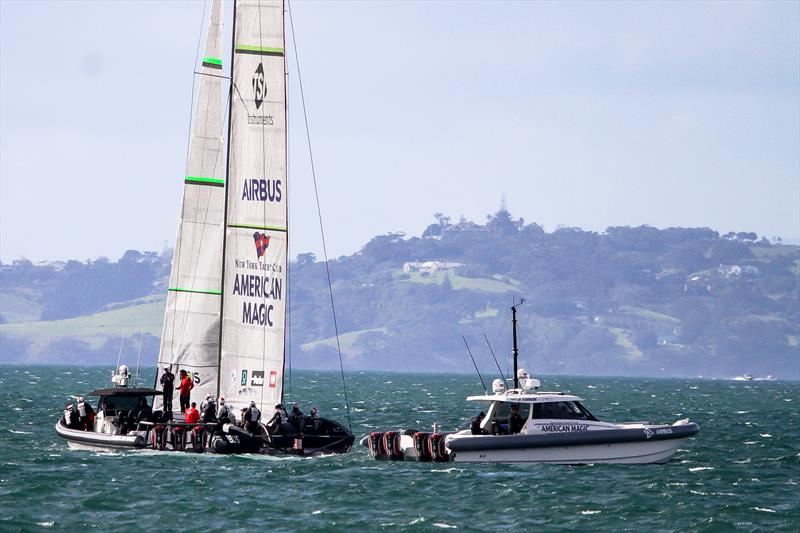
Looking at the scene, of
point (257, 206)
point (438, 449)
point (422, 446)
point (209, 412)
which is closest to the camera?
point (438, 449)

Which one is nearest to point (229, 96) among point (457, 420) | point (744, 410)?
point (457, 420)

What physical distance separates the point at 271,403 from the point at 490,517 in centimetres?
1256

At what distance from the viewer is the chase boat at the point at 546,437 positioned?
39531mm

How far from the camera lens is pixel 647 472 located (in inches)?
1523

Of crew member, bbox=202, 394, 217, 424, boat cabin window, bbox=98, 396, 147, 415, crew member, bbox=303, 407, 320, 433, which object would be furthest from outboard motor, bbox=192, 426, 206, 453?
boat cabin window, bbox=98, 396, 147, 415

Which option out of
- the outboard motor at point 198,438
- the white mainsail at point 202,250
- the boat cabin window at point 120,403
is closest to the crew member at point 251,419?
the outboard motor at point 198,438

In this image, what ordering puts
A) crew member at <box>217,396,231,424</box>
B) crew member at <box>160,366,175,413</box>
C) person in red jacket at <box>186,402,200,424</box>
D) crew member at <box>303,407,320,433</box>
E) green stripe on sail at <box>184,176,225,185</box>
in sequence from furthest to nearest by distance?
green stripe on sail at <box>184,176,225,185</box>, crew member at <box>160,366,175,413</box>, crew member at <box>303,407,320,433</box>, person in red jacket at <box>186,402,200,424</box>, crew member at <box>217,396,231,424</box>

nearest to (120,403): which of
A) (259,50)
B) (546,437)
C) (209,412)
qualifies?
(209,412)

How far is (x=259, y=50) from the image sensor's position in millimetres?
42375

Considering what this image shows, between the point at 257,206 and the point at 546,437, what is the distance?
10.8 meters

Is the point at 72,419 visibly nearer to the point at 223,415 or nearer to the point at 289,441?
the point at 223,415

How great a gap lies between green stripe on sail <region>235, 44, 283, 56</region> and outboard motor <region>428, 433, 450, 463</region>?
12097 millimetres

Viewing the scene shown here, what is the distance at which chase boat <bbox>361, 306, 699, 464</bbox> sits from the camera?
130 feet

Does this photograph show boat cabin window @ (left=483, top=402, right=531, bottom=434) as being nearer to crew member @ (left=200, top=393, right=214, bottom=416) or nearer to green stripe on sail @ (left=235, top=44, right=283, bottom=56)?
crew member @ (left=200, top=393, right=214, bottom=416)
